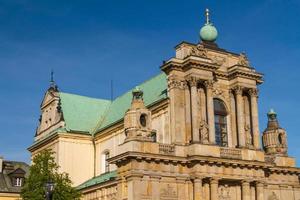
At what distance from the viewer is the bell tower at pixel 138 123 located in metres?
34.7

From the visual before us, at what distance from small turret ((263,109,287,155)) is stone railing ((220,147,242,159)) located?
15.3 feet

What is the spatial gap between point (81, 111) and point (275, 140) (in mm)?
17442

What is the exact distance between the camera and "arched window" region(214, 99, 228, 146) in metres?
39.1

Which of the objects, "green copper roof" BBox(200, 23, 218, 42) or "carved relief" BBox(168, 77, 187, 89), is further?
"green copper roof" BBox(200, 23, 218, 42)

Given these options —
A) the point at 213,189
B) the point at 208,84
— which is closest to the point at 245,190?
the point at 213,189

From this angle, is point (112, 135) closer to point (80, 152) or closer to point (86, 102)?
point (80, 152)

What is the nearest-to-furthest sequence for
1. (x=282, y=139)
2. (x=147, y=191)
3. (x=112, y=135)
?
(x=147, y=191) → (x=282, y=139) → (x=112, y=135)

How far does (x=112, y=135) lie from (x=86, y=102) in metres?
7.42

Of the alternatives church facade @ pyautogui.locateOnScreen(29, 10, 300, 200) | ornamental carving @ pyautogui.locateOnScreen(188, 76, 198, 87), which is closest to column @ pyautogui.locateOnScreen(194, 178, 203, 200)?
church facade @ pyautogui.locateOnScreen(29, 10, 300, 200)

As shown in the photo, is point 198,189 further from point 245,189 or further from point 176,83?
point 176,83

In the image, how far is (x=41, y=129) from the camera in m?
50.1

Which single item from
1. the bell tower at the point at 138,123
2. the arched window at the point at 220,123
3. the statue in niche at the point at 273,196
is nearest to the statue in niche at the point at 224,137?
the arched window at the point at 220,123

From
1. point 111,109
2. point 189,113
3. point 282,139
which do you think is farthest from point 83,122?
point 282,139

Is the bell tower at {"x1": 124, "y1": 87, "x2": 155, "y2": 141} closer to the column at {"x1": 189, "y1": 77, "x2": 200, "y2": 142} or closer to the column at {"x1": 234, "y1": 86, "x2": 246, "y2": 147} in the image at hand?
the column at {"x1": 189, "y1": 77, "x2": 200, "y2": 142}
